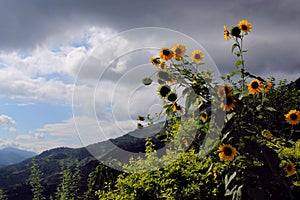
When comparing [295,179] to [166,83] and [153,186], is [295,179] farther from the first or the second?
[166,83]

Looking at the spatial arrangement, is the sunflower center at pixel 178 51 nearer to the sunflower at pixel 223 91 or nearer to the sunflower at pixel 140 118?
the sunflower at pixel 223 91

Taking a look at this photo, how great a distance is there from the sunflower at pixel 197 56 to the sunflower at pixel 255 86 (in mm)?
473

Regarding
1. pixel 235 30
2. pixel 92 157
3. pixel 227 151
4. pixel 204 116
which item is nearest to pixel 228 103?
pixel 204 116

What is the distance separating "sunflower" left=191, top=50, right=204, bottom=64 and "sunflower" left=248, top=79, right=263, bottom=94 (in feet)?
1.55

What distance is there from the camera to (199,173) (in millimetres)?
3885

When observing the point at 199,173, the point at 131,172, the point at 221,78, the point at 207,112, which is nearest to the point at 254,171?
the point at 207,112

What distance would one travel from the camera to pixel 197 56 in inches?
103

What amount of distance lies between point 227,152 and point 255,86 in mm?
542

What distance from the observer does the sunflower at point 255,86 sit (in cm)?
231

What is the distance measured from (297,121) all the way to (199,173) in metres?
1.44

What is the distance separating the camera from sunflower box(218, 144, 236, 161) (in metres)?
2.24

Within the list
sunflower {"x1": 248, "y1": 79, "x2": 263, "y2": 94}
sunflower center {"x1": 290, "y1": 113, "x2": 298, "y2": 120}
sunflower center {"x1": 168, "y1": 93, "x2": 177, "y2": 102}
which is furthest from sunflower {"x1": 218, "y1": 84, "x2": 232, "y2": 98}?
sunflower center {"x1": 290, "y1": 113, "x2": 298, "y2": 120}

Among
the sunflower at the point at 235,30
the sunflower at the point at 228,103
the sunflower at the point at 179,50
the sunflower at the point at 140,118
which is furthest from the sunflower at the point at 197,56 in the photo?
the sunflower at the point at 140,118

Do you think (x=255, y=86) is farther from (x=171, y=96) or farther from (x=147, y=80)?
(x=147, y=80)
